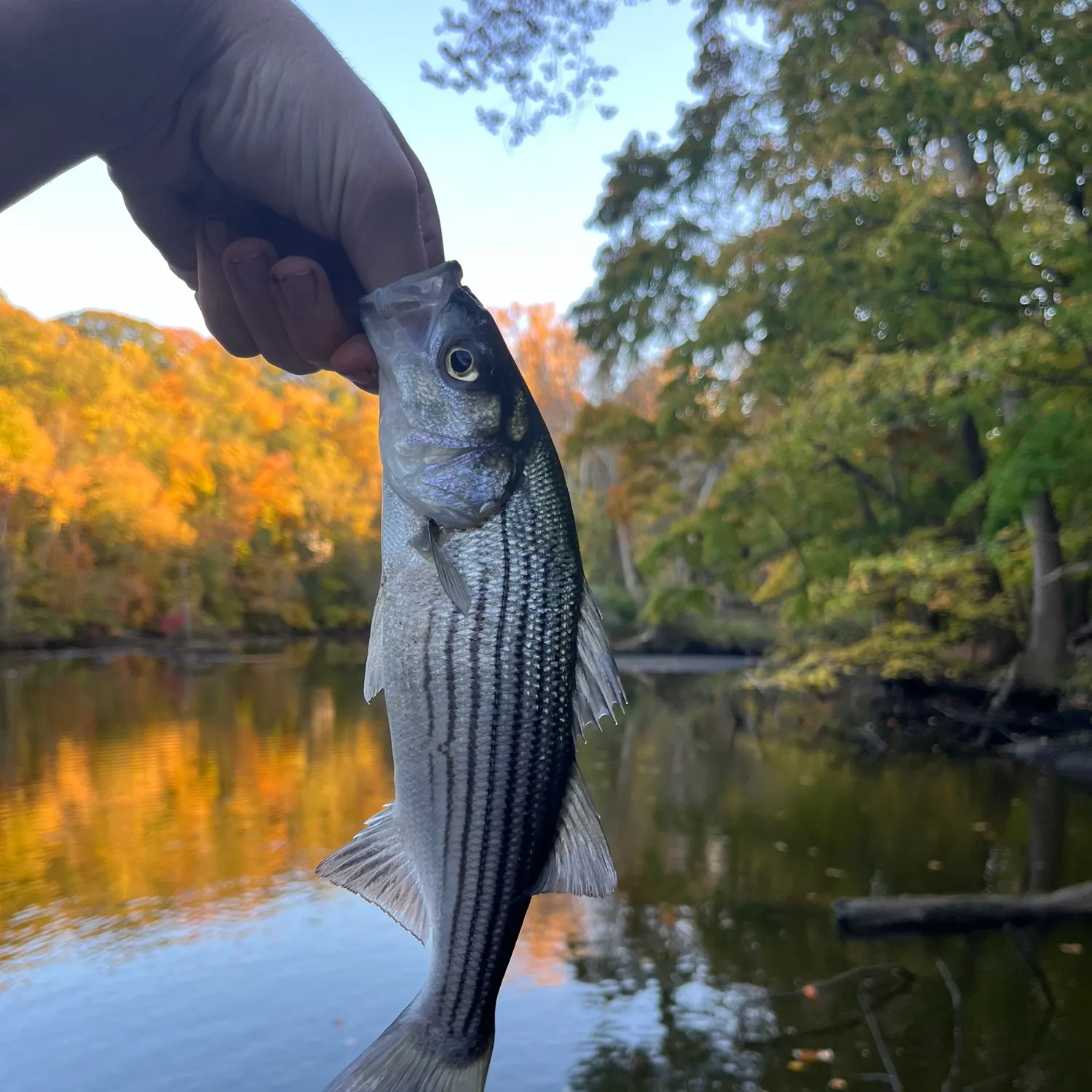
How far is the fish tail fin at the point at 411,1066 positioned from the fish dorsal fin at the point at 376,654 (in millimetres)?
415

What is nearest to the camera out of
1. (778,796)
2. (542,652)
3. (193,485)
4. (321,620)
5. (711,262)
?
(542,652)

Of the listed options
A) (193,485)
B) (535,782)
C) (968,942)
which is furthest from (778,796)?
(535,782)

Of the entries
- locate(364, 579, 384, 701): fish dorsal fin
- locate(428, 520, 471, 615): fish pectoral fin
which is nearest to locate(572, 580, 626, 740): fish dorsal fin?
locate(428, 520, 471, 615): fish pectoral fin

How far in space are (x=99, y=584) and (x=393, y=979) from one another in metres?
9.69

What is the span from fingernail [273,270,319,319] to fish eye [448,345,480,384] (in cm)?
26

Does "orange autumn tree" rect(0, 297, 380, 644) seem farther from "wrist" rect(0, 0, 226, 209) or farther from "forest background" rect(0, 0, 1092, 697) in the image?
"wrist" rect(0, 0, 226, 209)

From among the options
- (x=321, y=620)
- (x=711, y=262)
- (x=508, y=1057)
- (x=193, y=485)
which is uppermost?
(x=711, y=262)

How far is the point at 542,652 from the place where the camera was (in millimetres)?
1140

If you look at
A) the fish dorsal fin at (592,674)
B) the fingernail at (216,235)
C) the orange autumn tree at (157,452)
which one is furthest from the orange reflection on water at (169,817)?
the fish dorsal fin at (592,674)

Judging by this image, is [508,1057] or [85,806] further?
[85,806]

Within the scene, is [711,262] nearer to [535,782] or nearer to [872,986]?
[872,986]

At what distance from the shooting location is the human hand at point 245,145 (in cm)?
118

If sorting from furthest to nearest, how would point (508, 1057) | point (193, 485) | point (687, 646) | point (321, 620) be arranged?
1. point (687, 646)
2. point (321, 620)
3. point (193, 485)
4. point (508, 1057)

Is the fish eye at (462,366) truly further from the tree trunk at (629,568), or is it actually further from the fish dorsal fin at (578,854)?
the tree trunk at (629,568)
